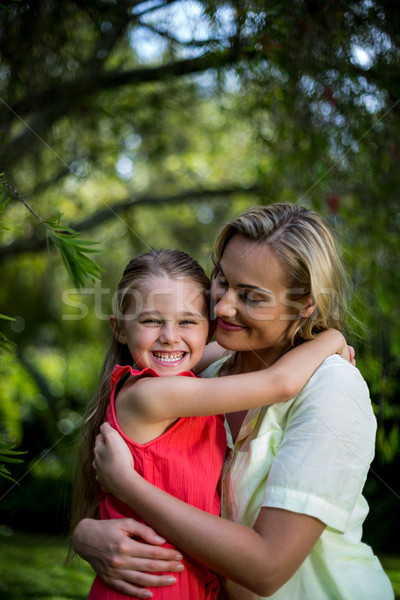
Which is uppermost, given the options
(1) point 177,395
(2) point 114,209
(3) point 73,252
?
(2) point 114,209

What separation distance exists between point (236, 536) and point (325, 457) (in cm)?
29

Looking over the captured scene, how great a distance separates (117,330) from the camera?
1932 millimetres

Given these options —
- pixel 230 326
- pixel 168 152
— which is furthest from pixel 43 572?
Answer: pixel 168 152

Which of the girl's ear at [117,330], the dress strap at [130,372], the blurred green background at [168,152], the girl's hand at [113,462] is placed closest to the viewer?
the girl's hand at [113,462]

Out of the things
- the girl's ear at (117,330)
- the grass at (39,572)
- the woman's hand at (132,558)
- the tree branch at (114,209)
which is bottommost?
the grass at (39,572)

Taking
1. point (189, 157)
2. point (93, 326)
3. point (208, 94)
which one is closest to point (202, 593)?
point (208, 94)

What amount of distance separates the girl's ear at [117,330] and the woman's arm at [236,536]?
1.67 ft

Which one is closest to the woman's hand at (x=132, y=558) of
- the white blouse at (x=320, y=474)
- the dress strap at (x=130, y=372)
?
the white blouse at (x=320, y=474)

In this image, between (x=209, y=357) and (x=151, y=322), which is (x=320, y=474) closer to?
(x=151, y=322)

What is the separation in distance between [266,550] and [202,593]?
1.06 ft

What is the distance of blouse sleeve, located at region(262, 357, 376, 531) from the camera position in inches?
57.0

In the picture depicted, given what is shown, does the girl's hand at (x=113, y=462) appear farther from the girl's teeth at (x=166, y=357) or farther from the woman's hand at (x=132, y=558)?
the girl's teeth at (x=166, y=357)

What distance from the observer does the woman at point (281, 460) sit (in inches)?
56.8

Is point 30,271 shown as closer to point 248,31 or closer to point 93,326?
point 93,326
